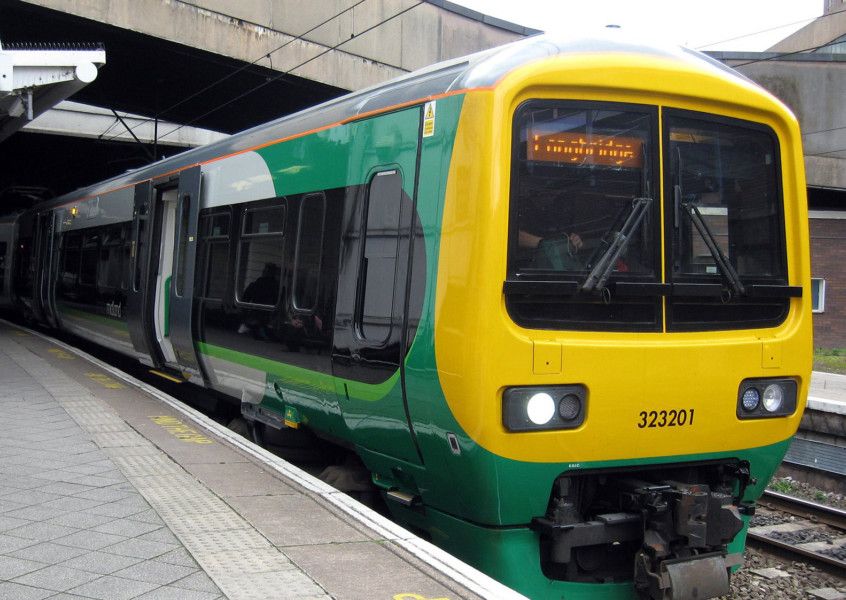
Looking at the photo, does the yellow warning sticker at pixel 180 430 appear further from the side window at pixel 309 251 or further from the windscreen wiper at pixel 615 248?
the windscreen wiper at pixel 615 248

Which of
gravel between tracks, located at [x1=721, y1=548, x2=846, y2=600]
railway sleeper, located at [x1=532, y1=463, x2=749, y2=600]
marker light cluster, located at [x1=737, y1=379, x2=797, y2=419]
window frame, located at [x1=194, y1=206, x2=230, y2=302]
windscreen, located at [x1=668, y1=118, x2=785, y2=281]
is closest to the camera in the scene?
railway sleeper, located at [x1=532, y1=463, x2=749, y2=600]

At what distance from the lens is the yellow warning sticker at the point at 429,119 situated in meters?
4.83

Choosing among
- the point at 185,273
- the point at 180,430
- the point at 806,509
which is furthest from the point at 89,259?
the point at 806,509

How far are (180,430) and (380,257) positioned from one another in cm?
328

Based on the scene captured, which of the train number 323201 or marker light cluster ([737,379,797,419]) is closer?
the train number 323201

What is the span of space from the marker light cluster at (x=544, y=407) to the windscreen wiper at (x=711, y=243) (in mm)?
1108

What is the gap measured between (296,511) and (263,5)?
47.4 ft

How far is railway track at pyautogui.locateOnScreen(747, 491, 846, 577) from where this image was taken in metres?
6.37

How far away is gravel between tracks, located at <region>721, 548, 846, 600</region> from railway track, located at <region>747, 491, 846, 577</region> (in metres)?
0.09

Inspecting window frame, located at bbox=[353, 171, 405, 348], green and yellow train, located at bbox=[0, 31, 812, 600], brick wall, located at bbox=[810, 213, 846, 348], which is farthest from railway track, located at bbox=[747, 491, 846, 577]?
brick wall, located at bbox=[810, 213, 846, 348]

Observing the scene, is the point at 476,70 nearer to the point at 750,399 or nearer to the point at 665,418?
the point at 665,418

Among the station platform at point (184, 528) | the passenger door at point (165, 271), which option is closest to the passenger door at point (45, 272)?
the passenger door at point (165, 271)

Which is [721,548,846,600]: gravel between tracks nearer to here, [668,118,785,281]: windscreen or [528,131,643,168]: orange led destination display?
[668,118,785,281]: windscreen

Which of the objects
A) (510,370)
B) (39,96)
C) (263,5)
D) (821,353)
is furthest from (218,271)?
(821,353)
